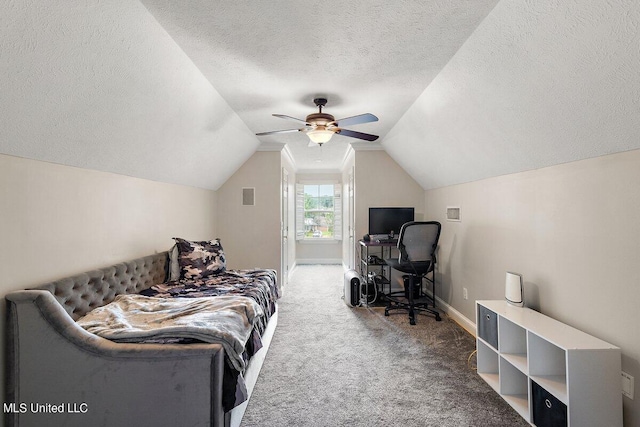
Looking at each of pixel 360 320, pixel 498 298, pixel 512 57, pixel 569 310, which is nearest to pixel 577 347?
pixel 569 310

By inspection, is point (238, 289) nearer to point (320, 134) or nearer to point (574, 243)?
point (320, 134)

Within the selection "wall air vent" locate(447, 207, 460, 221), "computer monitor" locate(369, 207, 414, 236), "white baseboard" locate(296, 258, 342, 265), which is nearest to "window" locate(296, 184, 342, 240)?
"white baseboard" locate(296, 258, 342, 265)

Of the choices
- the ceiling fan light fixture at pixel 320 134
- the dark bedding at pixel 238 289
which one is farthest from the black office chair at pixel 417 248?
the dark bedding at pixel 238 289

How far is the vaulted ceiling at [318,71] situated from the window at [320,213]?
4797 mm

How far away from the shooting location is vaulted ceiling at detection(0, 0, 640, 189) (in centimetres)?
145

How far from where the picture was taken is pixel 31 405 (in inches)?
63.1

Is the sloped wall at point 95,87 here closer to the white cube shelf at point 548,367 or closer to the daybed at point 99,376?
the daybed at point 99,376

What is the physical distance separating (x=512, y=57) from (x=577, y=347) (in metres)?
1.64

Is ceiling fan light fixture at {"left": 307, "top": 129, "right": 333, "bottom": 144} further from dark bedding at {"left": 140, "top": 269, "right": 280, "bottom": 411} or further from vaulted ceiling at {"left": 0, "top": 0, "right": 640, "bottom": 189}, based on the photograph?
dark bedding at {"left": 140, "top": 269, "right": 280, "bottom": 411}

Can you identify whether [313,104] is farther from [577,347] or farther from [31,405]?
[31,405]

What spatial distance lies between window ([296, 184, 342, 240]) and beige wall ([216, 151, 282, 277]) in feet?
9.49

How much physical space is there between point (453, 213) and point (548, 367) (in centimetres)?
218

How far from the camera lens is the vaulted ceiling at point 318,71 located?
Answer: 1451 mm

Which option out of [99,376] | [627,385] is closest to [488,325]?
[627,385]
